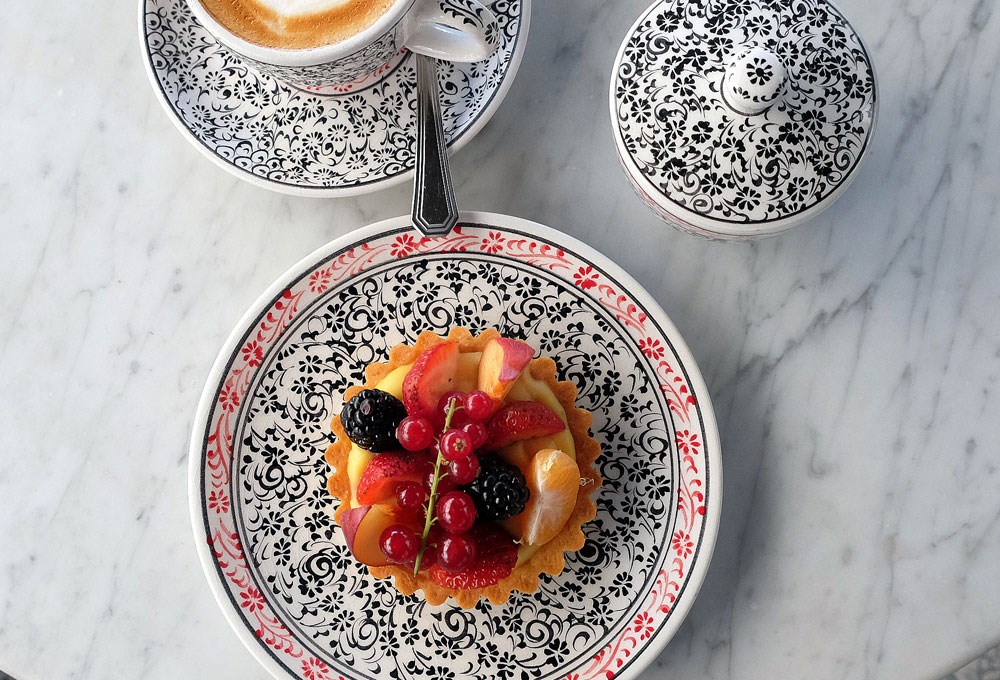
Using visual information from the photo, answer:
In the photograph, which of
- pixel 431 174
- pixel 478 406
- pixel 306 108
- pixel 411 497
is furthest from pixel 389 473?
pixel 306 108

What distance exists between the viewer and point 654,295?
1.37m

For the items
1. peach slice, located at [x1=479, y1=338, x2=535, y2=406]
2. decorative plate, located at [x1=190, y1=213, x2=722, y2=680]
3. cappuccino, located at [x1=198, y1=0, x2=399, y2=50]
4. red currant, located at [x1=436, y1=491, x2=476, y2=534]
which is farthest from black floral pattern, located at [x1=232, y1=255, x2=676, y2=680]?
cappuccino, located at [x1=198, y1=0, x2=399, y2=50]

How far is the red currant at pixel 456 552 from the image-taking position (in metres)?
1.08

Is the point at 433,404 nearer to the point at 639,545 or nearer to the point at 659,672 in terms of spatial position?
the point at 639,545

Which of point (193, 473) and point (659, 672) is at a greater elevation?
point (193, 473)

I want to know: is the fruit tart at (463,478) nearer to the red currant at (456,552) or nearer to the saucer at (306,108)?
the red currant at (456,552)

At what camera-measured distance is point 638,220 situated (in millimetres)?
1376

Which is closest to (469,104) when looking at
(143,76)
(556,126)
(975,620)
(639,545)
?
(556,126)

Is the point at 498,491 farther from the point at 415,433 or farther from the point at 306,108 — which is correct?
the point at 306,108

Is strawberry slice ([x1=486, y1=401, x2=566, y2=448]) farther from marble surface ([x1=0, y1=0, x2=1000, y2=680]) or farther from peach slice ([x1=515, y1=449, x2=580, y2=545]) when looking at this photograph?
marble surface ([x1=0, y1=0, x2=1000, y2=680])

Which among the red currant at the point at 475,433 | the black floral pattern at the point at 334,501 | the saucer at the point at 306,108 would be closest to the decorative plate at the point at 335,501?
the black floral pattern at the point at 334,501

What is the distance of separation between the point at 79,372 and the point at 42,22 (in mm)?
602

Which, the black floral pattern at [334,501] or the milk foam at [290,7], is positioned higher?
the milk foam at [290,7]

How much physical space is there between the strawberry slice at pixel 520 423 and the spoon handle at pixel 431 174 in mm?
288
